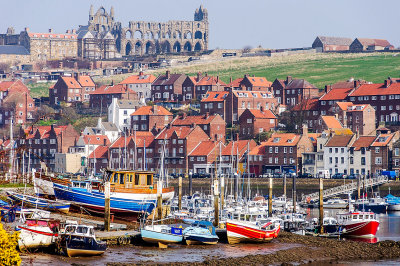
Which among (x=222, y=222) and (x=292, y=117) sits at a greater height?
(x=292, y=117)

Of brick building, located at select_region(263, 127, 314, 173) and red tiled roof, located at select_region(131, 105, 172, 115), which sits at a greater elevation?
red tiled roof, located at select_region(131, 105, 172, 115)

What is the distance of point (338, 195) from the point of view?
9719cm

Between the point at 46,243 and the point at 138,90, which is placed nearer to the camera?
the point at 46,243

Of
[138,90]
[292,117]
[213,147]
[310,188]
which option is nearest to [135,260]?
[310,188]

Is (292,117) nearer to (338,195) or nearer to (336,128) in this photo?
(336,128)

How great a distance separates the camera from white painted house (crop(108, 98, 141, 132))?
494 ft

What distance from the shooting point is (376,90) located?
134 metres

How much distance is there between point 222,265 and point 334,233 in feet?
56.0

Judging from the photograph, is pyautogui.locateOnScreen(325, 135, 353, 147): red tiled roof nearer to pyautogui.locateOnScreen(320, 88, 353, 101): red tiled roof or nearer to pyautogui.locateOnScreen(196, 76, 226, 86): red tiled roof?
pyautogui.locateOnScreen(320, 88, 353, 101): red tiled roof

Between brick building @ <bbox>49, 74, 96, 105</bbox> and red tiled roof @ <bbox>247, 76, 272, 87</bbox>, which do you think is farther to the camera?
brick building @ <bbox>49, 74, 96, 105</bbox>

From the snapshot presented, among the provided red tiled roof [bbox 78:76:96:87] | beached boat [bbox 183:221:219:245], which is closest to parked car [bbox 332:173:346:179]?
beached boat [bbox 183:221:219:245]

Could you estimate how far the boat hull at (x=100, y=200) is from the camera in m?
55.1

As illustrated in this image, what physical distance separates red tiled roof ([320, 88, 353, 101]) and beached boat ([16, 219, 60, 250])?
321 feet

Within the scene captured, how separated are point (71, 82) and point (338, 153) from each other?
78.8 metres
